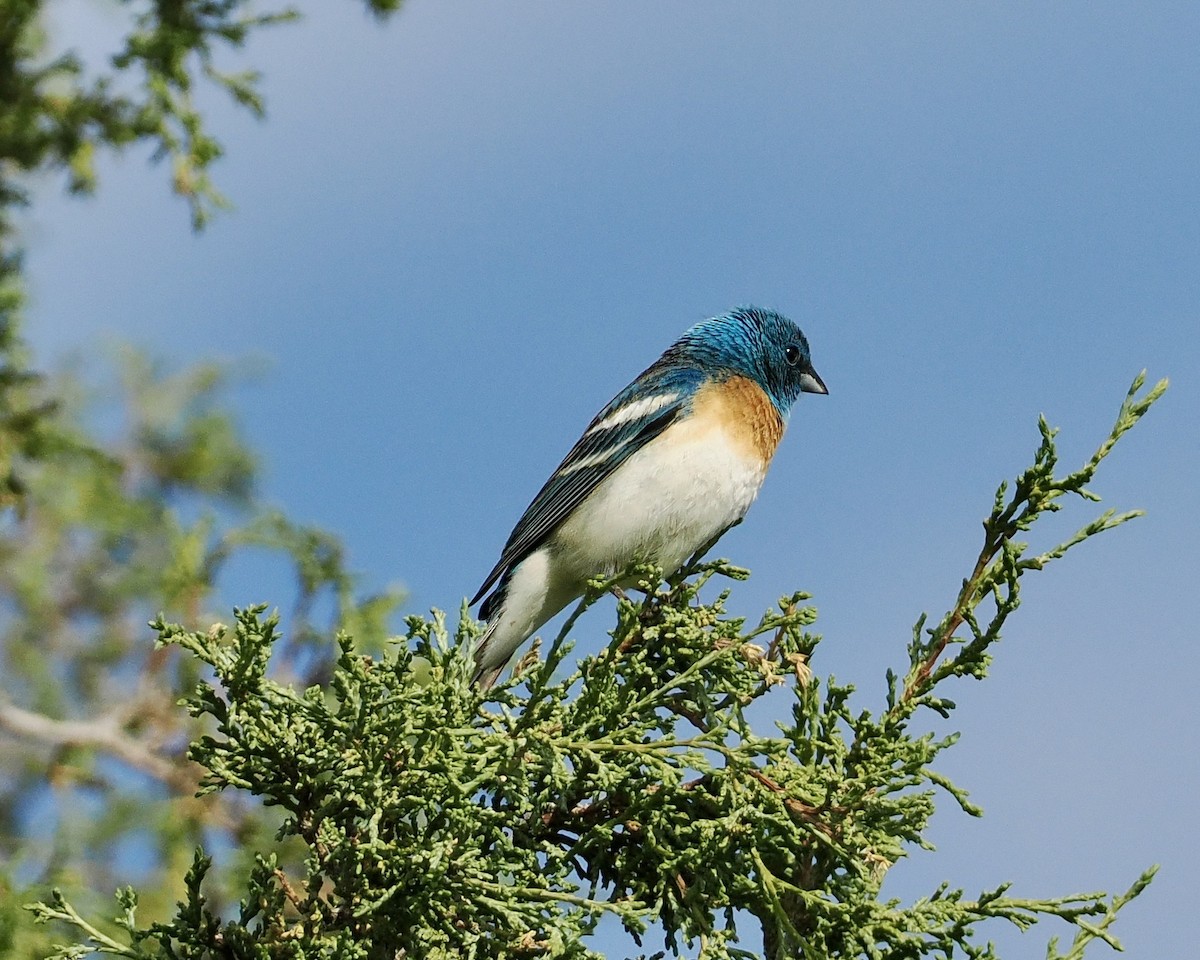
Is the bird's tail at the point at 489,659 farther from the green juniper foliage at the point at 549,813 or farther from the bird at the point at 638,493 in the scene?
the green juniper foliage at the point at 549,813

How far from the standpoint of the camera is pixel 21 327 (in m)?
7.70

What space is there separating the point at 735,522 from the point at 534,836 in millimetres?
2212

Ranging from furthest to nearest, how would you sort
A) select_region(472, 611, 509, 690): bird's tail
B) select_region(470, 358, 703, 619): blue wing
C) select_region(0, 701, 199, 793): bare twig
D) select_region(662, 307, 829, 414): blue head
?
select_region(0, 701, 199, 793): bare twig < select_region(662, 307, 829, 414): blue head < select_region(470, 358, 703, 619): blue wing < select_region(472, 611, 509, 690): bird's tail

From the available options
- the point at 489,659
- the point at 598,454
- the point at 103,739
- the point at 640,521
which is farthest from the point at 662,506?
the point at 103,739

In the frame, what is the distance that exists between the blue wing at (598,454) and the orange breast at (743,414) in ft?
0.32

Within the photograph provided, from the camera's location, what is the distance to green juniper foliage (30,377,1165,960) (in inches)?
130

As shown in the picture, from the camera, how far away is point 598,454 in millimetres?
5520

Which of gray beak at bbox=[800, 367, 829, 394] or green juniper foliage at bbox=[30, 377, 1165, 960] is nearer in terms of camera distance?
green juniper foliage at bbox=[30, 377, 1165, 960]

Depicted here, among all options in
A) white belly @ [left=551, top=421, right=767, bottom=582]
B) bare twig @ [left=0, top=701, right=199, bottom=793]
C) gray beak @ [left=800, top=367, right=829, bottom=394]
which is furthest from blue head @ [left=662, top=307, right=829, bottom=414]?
bare twig @ [left=0, top=701, right=199, bottom=793]

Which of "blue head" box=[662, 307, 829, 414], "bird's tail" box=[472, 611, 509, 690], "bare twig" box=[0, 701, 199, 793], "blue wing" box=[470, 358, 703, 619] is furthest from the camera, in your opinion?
"bare twig" box=[0, 701, 199, 793]

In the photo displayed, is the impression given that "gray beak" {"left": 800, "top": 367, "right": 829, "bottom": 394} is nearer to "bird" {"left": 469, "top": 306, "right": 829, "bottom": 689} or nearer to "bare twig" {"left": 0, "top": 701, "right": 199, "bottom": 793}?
"bird" {"left": 469, "top": 306, "right": 829, "bottom": 689}

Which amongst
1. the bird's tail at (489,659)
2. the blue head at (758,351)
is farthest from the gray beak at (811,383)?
the bird's tail at (489,659)

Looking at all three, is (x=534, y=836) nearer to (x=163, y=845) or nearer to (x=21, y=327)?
(x=163, y=845)

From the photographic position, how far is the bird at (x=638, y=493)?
522 centimetres
